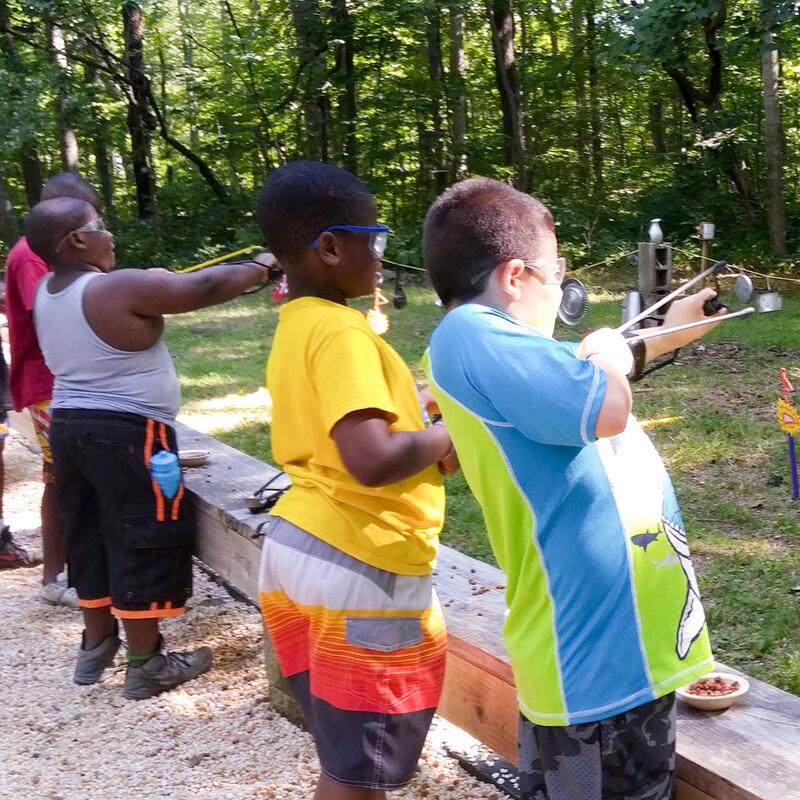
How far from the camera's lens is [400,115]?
53.8 ft

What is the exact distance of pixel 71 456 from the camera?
10.6 feet

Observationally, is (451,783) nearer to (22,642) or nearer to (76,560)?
(76,560)

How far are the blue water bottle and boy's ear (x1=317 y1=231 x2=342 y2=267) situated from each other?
1487mm

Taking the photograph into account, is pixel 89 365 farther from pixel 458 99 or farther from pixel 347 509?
pixel 458 99

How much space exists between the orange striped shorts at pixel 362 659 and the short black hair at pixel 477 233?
23.9 inches

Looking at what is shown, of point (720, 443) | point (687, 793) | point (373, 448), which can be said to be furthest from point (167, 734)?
point (720, 443)

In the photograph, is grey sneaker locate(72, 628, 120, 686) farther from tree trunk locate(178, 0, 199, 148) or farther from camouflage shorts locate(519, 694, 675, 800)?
tree trunk locate(178, 0, 199, 148)

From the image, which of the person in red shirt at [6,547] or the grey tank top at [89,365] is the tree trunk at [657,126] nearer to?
the person in red shirt at [6,547]

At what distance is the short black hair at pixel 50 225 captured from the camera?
3221mm

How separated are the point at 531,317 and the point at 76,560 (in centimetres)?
232

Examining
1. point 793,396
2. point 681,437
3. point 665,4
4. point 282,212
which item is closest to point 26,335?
point 282,212

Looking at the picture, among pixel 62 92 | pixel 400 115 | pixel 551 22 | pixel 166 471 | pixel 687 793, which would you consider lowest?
pixel 687 793

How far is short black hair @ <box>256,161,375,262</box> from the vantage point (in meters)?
1.99

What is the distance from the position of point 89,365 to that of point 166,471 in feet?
1.40
